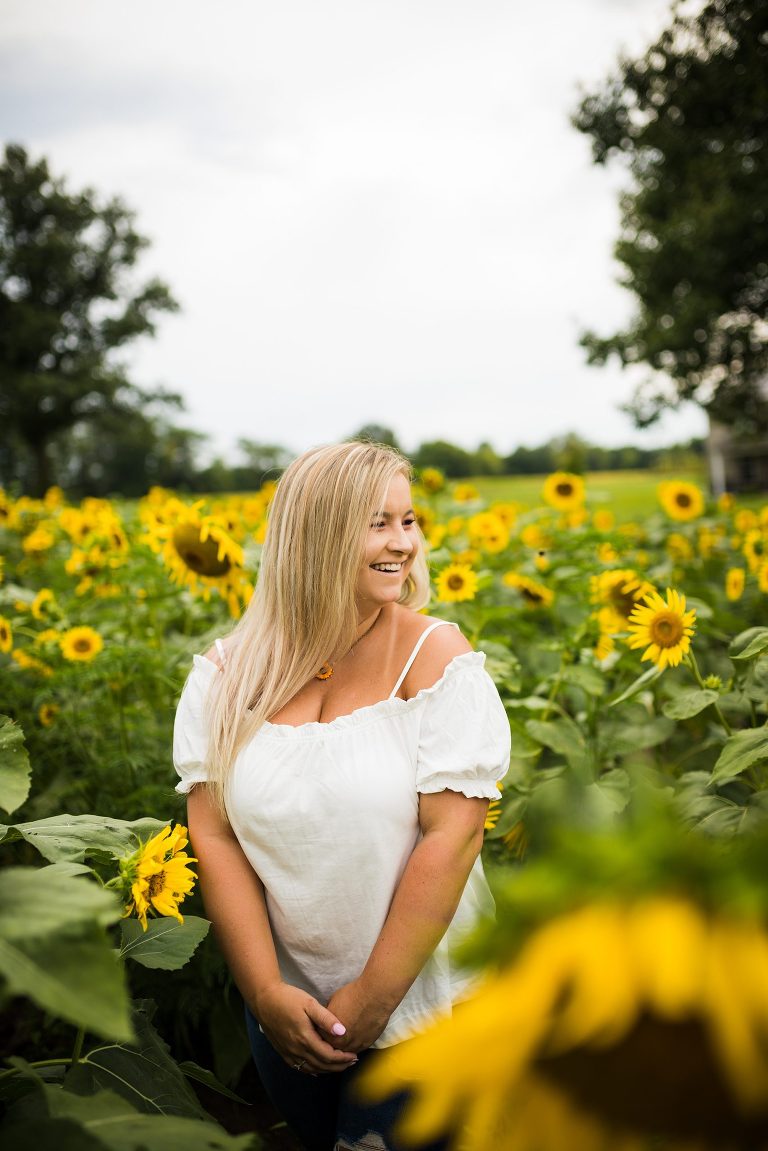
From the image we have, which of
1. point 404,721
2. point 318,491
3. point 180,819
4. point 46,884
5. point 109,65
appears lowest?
point 180,819

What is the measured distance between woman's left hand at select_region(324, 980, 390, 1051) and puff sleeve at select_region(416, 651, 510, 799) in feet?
1.33

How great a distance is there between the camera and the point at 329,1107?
1.86 meters

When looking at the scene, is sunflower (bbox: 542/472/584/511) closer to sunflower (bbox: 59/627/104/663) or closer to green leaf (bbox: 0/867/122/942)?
sunflower (bbox: 59/627/104/663)

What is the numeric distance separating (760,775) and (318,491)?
1.30m

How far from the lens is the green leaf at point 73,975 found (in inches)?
29.4

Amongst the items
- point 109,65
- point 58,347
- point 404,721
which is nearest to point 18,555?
point 109,65

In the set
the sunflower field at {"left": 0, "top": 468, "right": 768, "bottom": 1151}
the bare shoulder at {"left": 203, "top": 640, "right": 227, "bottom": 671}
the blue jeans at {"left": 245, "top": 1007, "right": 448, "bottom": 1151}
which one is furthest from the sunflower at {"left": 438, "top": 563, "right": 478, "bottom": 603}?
the blue jeans at {"left": 245, "top": 1007, "right": 448, "bottom": 1151}

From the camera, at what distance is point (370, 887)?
1.79 m

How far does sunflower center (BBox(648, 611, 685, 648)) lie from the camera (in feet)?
7.80

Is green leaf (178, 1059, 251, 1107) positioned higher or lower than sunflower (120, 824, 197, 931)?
lower

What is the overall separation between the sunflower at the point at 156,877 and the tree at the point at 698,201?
9.77m

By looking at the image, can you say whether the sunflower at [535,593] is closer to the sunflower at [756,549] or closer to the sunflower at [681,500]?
the sunflower at [756,549]

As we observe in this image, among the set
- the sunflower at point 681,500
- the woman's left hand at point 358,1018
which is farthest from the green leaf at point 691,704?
the sunflower at point 681,500

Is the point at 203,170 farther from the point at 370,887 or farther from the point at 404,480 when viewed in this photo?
the point at 370,887
